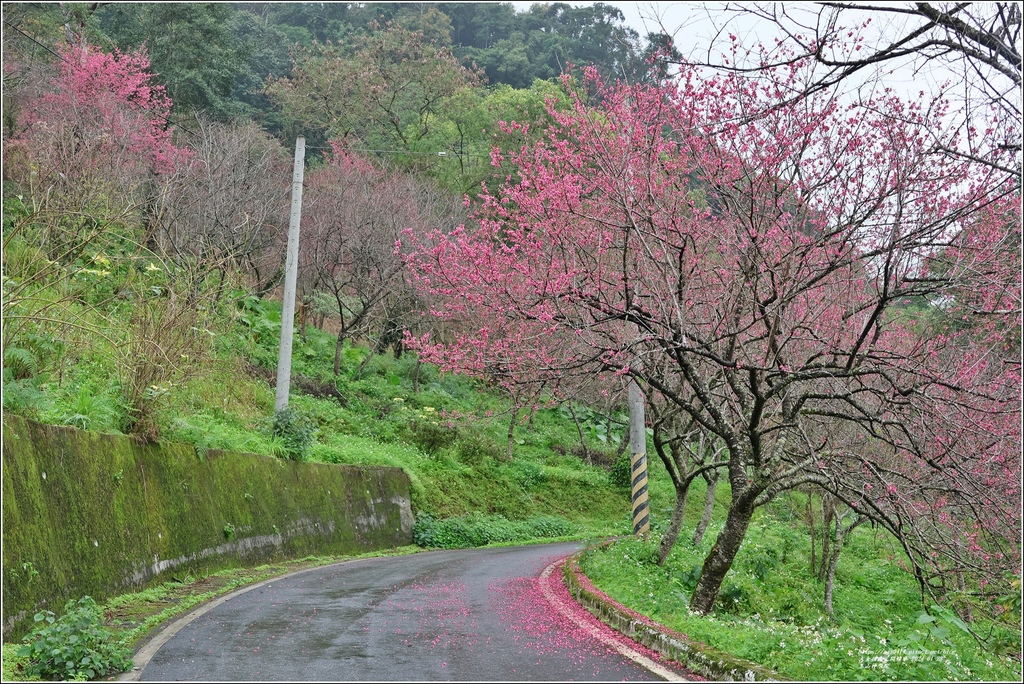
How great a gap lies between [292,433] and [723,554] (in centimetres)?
1086

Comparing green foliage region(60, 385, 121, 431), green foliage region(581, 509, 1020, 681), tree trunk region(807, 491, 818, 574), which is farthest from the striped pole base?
green foliage region(60, 385, 121, 431)

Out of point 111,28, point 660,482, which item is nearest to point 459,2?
point 111,28

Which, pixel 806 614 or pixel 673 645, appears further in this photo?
pixel 806 614

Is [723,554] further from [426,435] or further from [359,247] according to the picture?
[359,247]

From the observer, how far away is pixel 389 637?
850 cm

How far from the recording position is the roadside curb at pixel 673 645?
22.3 ft

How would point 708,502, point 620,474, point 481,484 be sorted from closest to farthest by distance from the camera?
point 708,502 < point 481,484 < point 620,474

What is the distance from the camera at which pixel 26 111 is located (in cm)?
2411

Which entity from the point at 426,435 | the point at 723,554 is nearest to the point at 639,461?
the point at 723,554

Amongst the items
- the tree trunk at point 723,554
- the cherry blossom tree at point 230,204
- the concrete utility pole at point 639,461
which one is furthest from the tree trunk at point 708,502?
the cherry blossom tree at point 230,204

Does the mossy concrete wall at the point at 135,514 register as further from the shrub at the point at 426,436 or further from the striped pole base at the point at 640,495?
the shrub at the point at 426,436

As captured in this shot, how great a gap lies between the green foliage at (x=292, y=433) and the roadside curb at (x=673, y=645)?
27.6 ft

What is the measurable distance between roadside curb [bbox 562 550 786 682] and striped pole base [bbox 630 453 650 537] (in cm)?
631

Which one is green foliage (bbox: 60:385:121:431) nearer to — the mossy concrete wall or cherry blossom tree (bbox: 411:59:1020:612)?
the mossy concrete wall
